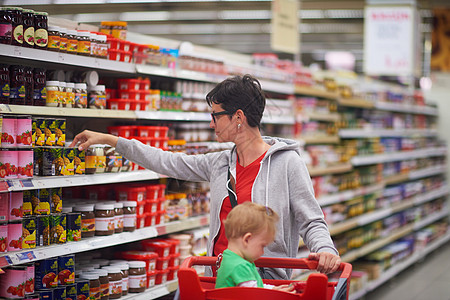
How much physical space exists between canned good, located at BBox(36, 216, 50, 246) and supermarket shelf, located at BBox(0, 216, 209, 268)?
36 mm

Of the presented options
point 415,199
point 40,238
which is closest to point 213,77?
point 40,238

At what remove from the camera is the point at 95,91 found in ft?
11.4

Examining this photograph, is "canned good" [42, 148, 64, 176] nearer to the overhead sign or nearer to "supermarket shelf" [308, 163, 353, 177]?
"supermarket shelf" [308, 163, 353, 177]

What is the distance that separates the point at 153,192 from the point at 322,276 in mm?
2026

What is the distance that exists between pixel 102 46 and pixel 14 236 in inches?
47.4

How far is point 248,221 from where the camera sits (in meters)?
2.14

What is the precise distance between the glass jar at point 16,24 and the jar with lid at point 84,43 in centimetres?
41

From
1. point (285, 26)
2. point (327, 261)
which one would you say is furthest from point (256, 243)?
point (285, 26)

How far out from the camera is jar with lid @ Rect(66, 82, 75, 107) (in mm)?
3240

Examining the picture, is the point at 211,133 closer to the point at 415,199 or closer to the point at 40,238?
the point at 40,238

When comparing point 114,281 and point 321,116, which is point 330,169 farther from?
point 114,281

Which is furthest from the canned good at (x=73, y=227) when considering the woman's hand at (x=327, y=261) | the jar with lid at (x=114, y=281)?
the woman's hand at (x=327, y=261)

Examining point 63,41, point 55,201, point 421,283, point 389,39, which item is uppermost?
point 389,39

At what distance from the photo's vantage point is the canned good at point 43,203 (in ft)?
10.1
